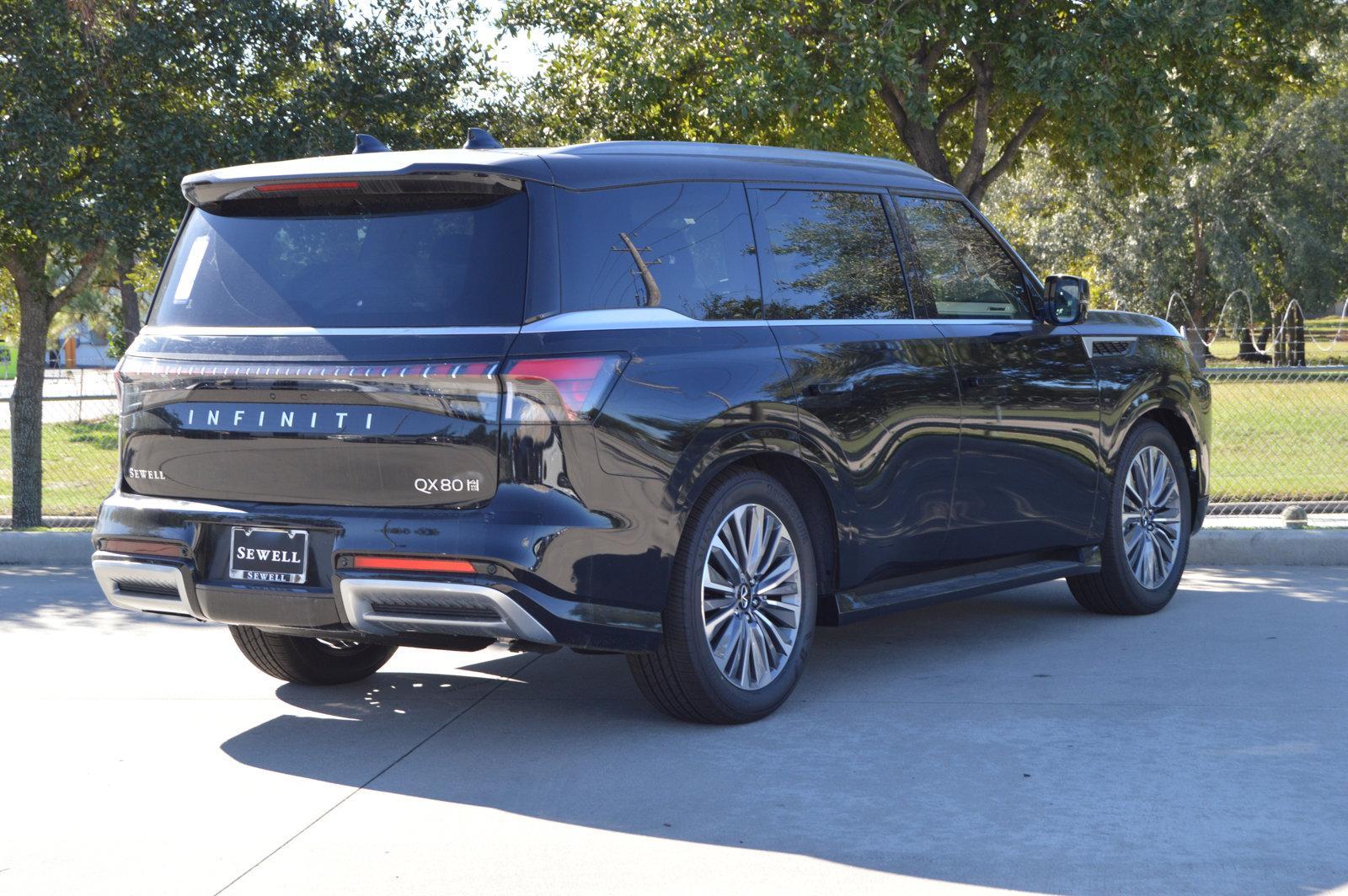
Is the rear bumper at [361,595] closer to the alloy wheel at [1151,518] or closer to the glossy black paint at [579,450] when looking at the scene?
the glossy black paint at [579,450]

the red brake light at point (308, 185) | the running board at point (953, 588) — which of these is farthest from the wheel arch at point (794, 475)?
the red brake light at point (308, 185)

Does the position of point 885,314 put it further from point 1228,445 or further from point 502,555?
point 1228,445

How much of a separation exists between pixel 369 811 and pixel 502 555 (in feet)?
2.82

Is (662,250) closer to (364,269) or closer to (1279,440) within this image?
(364,269)

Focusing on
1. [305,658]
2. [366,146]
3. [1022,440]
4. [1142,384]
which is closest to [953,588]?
[1022,440]

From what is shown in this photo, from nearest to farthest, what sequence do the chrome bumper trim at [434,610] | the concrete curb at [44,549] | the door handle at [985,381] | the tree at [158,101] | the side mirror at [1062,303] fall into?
the chrome bumper trim at [434,610]
the door handle at [985,381]
the side mirror at [1062,303]
the concrete curb at [44,549]
the tree at [158,101]

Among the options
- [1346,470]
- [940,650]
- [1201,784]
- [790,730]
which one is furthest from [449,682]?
[1346,470]

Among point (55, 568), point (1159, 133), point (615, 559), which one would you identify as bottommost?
point (55, 568)

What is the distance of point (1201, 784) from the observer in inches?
198

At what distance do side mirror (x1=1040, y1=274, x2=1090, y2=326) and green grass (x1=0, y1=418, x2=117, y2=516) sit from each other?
1194 cm

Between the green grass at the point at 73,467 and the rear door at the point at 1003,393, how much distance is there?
39.0 ft

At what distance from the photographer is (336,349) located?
5352 mm

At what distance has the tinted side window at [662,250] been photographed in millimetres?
5398

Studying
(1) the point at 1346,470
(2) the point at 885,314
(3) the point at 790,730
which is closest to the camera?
(3) the point at 790,730
